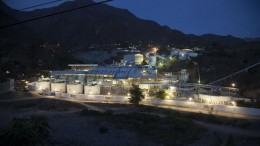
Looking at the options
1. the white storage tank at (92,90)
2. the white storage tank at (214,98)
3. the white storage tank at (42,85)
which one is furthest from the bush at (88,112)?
the white storage tank at (42,85)

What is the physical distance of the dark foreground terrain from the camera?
22.5m

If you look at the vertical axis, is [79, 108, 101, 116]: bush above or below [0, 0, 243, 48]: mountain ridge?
below

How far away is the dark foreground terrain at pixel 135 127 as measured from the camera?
22.5 meters

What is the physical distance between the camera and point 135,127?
86.8ft

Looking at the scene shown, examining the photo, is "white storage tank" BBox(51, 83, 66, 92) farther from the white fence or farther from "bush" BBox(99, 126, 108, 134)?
"bush" BBox(99, 126, 108, 134)

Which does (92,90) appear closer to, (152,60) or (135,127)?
(135,127)

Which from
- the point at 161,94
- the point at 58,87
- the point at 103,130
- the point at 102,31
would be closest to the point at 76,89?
the point at 58,87

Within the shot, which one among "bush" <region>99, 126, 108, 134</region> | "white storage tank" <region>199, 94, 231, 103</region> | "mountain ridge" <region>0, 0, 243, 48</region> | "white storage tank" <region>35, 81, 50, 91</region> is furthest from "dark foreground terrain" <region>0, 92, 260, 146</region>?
"mountain ridge" <region>0, 0, 243, 48</region>

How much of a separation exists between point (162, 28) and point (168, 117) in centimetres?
12753

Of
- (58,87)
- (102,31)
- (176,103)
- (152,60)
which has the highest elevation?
(102,31)

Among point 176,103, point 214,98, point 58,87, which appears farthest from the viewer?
point 58,87

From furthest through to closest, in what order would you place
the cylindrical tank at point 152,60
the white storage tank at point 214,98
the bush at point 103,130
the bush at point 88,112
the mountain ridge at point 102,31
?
the mountain ridge at point 102,31 < the cylindrical tank at point 152,60 < the white storage tank at point 214,98 < the bush at point 88,112 < the bush at point 103,130

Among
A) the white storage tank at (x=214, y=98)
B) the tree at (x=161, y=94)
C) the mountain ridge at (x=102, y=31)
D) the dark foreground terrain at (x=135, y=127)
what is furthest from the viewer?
the mountain ridge at (x=102, y=31)

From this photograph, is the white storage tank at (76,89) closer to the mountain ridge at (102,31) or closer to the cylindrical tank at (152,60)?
the cylindrical tank at (152,60)
